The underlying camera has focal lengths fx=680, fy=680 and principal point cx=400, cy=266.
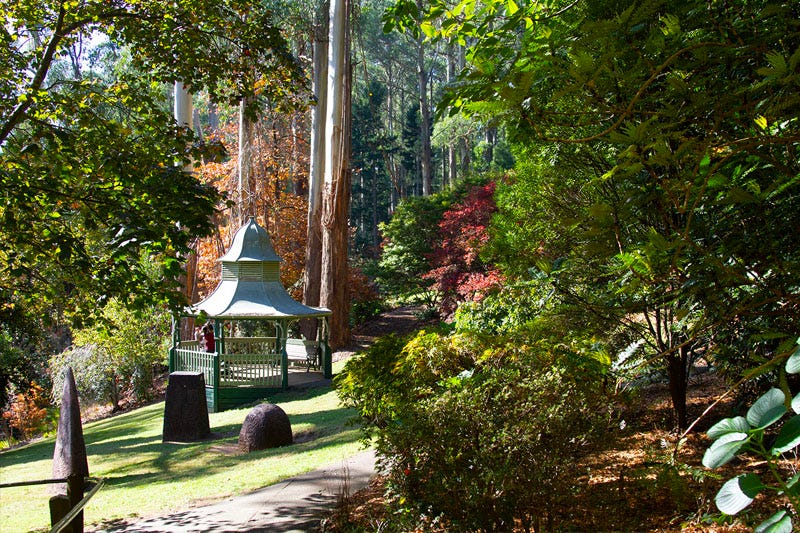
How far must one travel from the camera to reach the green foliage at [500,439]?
4582 millimetres

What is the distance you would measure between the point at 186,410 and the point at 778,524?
46.7 ft

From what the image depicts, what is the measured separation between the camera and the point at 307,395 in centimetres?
1770

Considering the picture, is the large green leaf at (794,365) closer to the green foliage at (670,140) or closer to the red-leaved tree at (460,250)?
the green foliage at (670,140)

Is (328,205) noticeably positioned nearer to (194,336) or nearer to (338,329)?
(338,329)

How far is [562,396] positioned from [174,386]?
1107 cm

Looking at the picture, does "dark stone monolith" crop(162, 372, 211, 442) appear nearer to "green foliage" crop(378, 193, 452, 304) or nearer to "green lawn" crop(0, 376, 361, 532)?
"green lawn" crop(0, 376, 361, 532)

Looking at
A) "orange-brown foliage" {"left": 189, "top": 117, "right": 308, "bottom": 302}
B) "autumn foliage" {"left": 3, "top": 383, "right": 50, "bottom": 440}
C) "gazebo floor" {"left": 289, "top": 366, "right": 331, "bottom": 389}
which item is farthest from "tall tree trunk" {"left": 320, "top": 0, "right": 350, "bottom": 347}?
"autumn foliage" {"left": 3, "top": 383, "right": 50, "bottom": 440}

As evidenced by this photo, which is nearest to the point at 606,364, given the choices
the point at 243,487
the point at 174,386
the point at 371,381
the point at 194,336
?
the point at 371,381

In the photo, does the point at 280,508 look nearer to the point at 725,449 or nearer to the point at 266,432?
the point at 266,432

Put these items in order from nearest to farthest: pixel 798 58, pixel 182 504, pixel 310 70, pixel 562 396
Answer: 1. pixel 798 58
2. pixel 562 396
3. pixel 182 504
4. pixel 310 70

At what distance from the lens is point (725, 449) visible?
1123 millimetres

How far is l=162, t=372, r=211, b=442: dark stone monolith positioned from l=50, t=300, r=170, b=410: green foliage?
9.99 meters

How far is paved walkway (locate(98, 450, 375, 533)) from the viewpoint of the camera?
6.57 metres

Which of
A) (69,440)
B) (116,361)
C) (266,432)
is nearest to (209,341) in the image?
(116,361)
